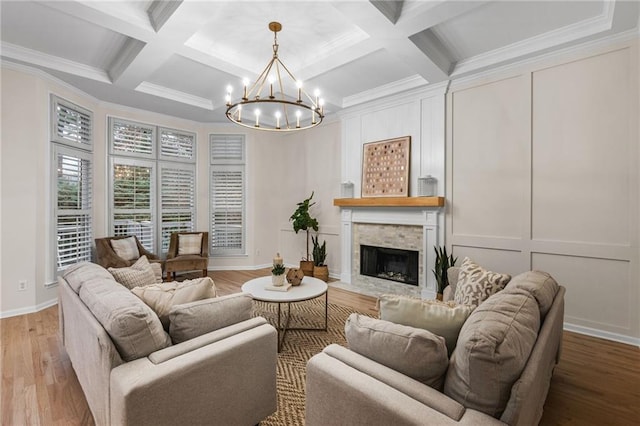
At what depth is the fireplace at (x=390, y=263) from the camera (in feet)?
14.7

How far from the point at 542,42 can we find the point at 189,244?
5.67 metres

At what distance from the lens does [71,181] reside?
430 cm

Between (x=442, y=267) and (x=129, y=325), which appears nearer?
(x=129, y=325)

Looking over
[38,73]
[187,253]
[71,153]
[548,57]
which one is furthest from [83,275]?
[548,57]

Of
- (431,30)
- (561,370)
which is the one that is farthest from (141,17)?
(561,370)

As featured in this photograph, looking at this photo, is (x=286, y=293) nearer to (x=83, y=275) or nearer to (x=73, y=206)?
(x=83, y=275)

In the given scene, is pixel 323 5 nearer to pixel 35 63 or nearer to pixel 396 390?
pixel 396 390

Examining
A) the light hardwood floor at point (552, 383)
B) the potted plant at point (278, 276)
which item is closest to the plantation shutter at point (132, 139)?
the light hardwood floor at point (552, 383)

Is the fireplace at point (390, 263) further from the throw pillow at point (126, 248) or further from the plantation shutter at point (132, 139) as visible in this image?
the plantation shutter at point (132, 139)

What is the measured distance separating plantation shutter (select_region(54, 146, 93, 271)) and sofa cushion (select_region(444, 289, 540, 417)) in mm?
4967

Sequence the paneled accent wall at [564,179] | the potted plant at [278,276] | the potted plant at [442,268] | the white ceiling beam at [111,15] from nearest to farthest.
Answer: the white ceiling beam at [111,15]
the paneled accent wall at [564,179]
the potted plant at [278,276]
the potted plant at [442,268]

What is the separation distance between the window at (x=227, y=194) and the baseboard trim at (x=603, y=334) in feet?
17.0

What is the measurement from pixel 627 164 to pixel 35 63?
6369mm

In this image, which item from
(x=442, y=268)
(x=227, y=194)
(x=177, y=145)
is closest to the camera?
(x=442, y=268)
